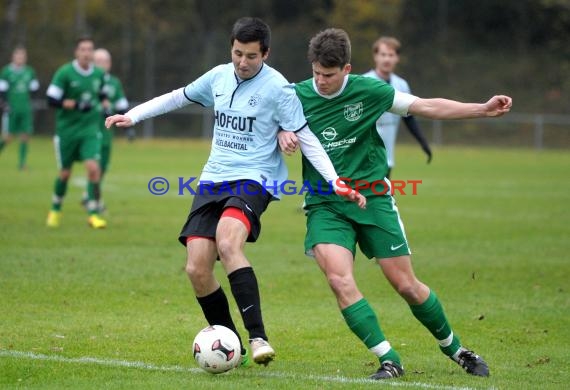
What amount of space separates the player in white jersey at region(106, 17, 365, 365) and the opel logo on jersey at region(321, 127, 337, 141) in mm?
114

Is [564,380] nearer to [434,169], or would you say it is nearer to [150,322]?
[150,322]

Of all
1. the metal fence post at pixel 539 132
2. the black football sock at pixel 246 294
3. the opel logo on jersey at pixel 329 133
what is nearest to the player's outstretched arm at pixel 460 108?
the opel logo on jersey at pixel 329 133

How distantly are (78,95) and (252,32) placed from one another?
307 inches

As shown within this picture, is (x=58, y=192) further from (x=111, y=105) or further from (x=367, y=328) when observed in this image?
(x=367, y=328)

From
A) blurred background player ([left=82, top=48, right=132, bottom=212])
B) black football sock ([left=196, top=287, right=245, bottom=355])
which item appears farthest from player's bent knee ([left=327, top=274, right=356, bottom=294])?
blurred background player ([left=82, top=48, right=132, bottom=212])

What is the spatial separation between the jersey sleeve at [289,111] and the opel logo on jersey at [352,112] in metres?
0.26

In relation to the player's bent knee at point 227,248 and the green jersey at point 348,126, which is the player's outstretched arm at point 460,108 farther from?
the player's bent knee at point 227,248

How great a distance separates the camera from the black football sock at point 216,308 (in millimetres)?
6301

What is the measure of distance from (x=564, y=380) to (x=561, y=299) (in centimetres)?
311

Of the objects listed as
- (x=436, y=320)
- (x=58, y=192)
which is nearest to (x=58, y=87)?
(x=58, y=192)

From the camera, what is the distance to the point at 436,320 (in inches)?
243

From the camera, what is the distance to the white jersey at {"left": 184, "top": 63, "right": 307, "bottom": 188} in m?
6.24

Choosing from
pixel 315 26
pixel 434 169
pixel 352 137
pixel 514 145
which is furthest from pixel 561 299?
pixel 315 26

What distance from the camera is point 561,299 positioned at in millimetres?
9039
